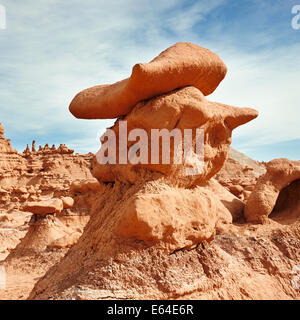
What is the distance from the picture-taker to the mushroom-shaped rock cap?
10.0ft

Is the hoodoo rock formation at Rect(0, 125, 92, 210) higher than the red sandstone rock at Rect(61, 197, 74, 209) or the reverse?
higher

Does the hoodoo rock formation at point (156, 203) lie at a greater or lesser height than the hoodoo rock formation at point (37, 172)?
lesser

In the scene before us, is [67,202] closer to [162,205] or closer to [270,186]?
[270,186]

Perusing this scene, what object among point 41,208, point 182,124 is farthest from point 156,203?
point 41,208

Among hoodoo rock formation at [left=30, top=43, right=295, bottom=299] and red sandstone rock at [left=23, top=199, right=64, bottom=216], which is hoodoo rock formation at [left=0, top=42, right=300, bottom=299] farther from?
red sandstone rock at [left=23, top=199, right=64, bottom=216]

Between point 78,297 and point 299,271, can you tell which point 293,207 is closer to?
point 299,271

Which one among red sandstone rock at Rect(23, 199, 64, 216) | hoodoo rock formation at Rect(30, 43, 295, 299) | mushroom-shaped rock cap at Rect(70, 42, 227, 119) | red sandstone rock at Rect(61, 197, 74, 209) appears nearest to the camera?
hoodoo rock formation at Rect(30, 43, 295, 299)

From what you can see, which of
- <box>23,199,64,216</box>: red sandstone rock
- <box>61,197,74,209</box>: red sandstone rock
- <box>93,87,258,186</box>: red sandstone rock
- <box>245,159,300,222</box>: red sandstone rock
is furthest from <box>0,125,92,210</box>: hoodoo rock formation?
<box>93,87,258,186</box>: red sandstone rock

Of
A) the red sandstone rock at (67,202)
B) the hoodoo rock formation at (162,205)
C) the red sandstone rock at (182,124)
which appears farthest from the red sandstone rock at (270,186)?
the red sandstone rock at (67,202)

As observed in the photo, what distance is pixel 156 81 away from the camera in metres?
3.08

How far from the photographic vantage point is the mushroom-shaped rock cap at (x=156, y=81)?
120 inches

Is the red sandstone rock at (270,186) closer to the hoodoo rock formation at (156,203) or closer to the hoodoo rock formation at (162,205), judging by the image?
the hoodoo rock formation at (162,205)
